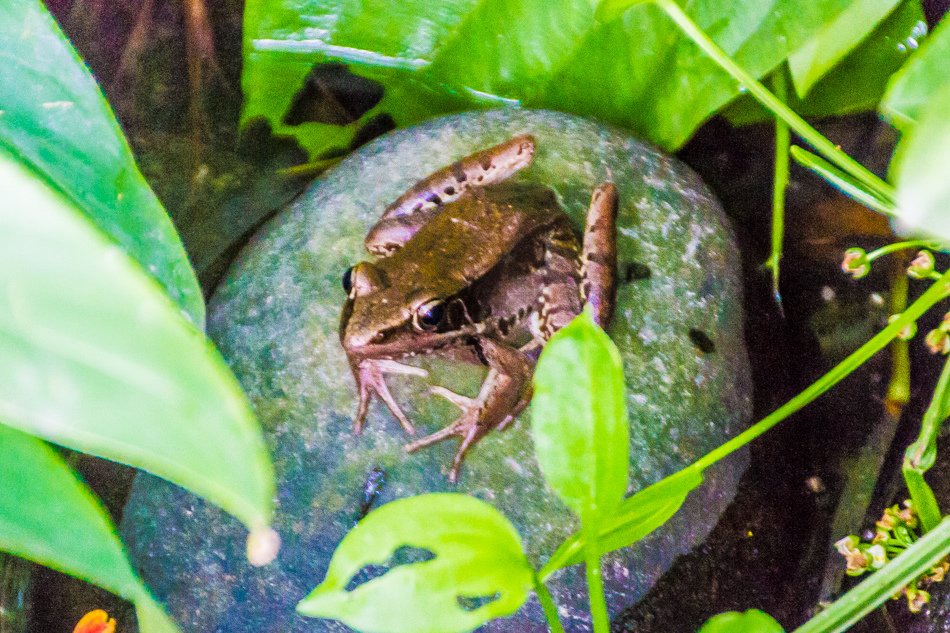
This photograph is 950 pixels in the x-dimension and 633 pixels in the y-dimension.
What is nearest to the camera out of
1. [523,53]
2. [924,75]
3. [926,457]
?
[924,75]

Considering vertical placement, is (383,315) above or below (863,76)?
below

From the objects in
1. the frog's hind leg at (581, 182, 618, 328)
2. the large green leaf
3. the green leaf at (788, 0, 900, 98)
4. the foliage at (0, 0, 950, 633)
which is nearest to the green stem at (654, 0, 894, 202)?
the foliage at (0, 0, 950, 633)

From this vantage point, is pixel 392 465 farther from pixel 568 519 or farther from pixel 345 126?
pixel 345 126

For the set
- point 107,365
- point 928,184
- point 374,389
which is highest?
point 928,184

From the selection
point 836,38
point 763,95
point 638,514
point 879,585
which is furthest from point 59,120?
point 836,38

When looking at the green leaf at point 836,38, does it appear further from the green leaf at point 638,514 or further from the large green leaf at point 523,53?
the green leaf at point 638,514

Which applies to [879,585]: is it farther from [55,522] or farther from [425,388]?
[55,522]
